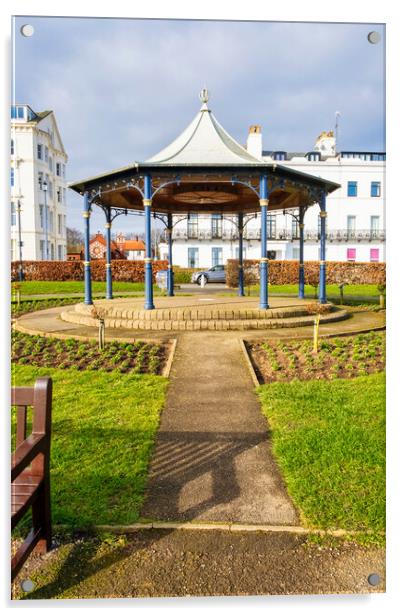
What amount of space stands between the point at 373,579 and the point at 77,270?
78.8ft

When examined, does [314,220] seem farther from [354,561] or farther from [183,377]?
[354,561]

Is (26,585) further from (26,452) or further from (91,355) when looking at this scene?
(91,355)

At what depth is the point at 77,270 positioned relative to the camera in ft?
80.6

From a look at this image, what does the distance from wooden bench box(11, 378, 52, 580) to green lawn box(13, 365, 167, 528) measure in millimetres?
251

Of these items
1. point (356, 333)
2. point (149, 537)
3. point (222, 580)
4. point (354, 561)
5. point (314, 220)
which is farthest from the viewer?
point (314, 220)

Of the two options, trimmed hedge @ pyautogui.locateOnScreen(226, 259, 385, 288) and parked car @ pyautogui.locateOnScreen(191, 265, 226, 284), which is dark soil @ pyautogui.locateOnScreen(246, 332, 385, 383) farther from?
parked car @ pyautogui.locateOnScreen(191, 265, 226, 284)

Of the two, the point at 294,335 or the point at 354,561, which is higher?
the point at 294,335

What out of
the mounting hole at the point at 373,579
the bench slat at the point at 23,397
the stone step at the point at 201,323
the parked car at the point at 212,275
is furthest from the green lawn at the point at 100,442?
the parked car at the point at 212,275

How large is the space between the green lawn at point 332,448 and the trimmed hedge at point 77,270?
15544 mm

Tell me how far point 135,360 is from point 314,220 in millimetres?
27258

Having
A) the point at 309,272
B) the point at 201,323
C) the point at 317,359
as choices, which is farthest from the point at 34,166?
the point at 309,272

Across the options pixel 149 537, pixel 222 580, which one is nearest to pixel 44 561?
pixel 149 537

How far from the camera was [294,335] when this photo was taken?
8586 millimetres

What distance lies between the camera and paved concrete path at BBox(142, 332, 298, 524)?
2840 mm
